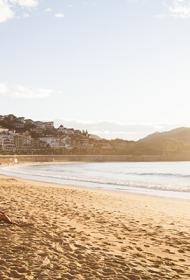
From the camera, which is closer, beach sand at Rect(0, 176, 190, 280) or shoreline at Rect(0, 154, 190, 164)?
beach sand at Rect(0, 176, 190, 280)

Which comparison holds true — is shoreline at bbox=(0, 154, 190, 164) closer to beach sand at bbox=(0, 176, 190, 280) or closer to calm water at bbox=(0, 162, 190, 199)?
calm water at bbox=(0, 162, 190, 199)

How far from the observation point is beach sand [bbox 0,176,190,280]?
655 centimetres

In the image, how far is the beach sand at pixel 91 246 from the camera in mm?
6555

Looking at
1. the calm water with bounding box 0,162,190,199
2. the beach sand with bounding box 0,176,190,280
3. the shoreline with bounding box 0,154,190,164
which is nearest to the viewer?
the beach sand with bounding box 0,176,190,280

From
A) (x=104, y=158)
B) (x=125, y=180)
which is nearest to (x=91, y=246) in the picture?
(x=125, y=180)

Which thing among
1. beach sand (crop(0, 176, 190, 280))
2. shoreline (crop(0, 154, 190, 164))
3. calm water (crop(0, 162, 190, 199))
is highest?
shoreline (crop(0, 154, 190, 164))

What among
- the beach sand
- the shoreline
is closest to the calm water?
the beach sand

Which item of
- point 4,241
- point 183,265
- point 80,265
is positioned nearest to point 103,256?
point 80,265

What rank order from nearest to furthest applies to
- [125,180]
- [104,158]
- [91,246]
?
[91,246] < [125,180] < [104,158]

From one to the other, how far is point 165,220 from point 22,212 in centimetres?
441

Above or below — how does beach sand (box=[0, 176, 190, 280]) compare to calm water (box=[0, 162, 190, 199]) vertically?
above

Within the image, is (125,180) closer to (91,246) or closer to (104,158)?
(91,246)

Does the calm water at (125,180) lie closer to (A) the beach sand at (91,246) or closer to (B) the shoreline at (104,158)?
(A) the beach sand at (91,246)

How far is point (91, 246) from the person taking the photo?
325 inches
